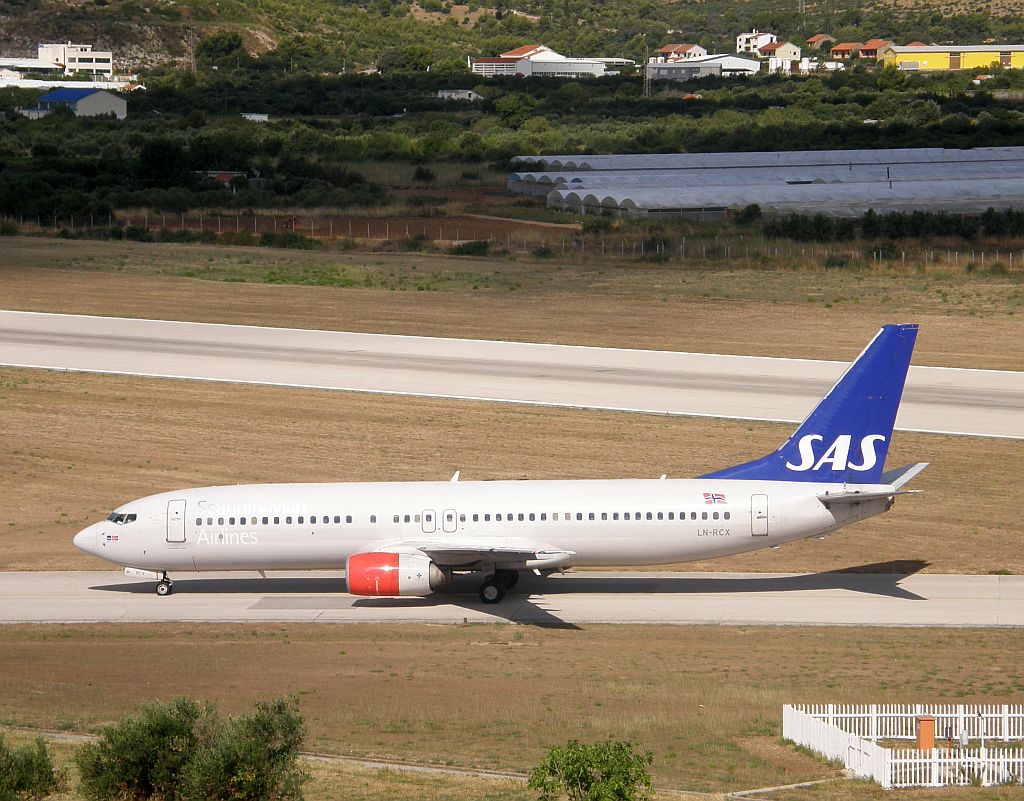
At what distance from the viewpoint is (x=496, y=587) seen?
3912 cm

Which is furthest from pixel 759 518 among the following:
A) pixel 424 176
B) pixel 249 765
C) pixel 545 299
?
pixel 424 176

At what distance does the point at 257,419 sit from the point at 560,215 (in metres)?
63.3

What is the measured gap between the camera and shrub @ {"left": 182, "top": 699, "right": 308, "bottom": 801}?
20734 mm

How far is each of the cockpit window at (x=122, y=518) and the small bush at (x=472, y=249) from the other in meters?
62.4

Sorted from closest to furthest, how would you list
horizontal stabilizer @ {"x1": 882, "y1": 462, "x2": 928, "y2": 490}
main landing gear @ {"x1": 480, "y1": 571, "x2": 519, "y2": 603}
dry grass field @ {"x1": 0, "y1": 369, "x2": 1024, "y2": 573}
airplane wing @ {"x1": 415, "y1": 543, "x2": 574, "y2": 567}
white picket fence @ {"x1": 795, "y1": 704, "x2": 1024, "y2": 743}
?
white picket fence @ {"x1": 795, "y1": 704, "x2": 1024, "y2": 743}
airplane wing @ {"x1": 415, "y1": 543, "x2": 574, "y2": 567}
horizontal stabilizer @ {"x1": 882, "y1": 462, "x2": 928, "y2": 490}
main landing gear @ {"x1": 480, "y1": 571, "x2": 519, "y2": 603}
dry grass field @ {"x1": 0, "y1": 369, "x2": 1024, "y2": 573}

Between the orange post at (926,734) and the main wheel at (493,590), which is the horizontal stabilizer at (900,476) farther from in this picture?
the orange post at (926,734)

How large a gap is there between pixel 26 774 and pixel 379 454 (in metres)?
33.5

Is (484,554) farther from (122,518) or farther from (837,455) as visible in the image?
(122,518)

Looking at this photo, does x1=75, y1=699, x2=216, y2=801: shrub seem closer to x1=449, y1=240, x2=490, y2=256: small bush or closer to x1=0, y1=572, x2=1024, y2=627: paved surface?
x1=0, y1=572, x2=1024, y2=627: paved surface

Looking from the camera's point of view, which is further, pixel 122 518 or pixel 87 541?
pixel 87 541

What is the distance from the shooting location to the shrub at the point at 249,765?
20.7 metres

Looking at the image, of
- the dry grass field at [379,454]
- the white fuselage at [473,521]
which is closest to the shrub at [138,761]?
the white fuselage at [473,521]

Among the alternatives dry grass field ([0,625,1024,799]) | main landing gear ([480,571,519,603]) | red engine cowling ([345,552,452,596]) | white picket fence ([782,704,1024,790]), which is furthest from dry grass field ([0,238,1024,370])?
white picket fence ([782,704,1024,790])

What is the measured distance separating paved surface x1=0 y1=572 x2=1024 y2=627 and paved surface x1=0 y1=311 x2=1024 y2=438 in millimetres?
16222
